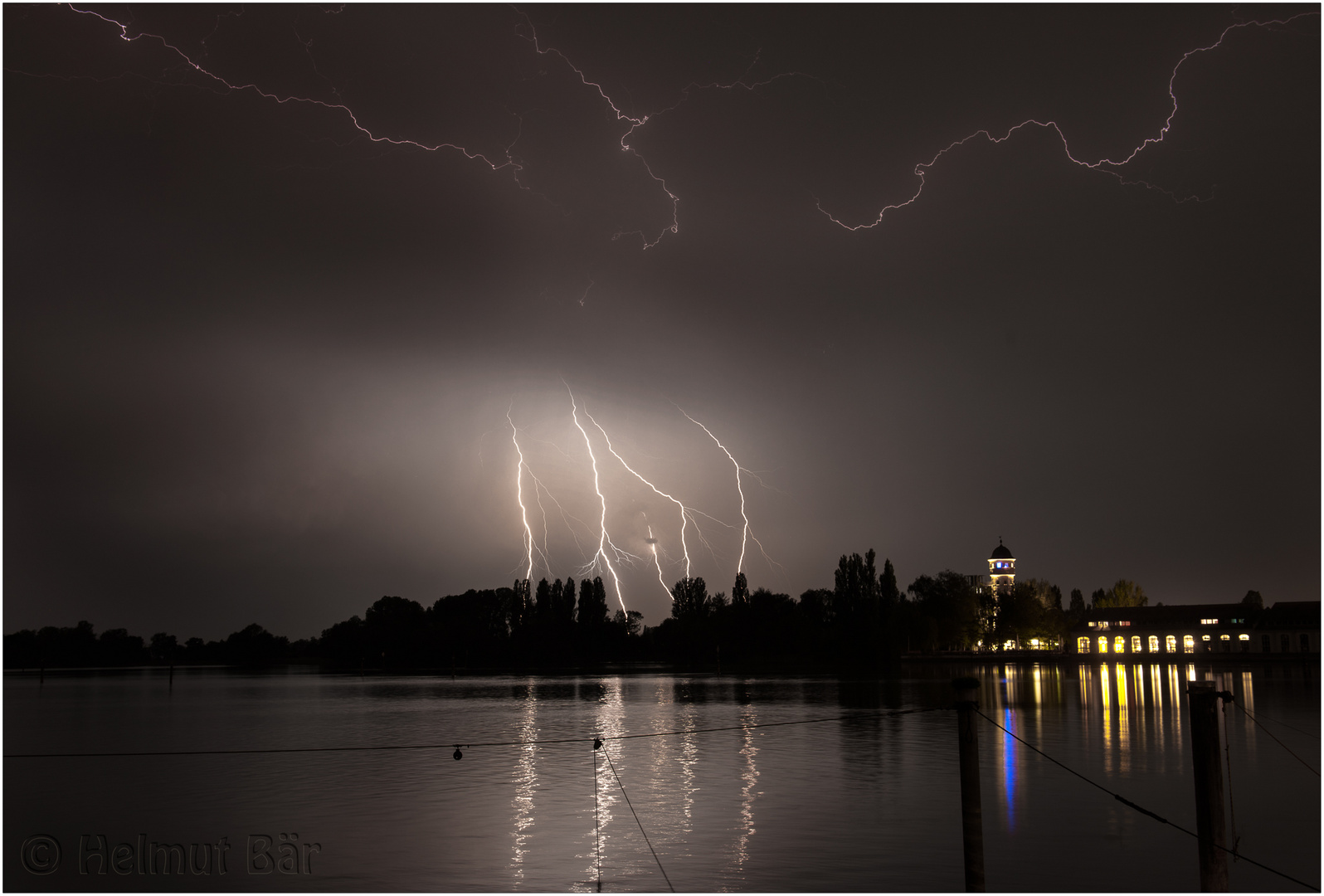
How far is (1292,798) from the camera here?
61.1ft

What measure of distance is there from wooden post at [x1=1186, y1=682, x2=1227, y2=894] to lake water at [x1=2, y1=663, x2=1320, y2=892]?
5.63ft

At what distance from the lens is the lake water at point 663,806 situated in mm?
13609

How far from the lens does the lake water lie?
44.7 ft

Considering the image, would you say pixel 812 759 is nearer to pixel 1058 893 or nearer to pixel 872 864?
pixel 872 864

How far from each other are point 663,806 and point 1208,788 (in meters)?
10.1

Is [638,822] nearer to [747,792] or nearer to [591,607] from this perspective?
[747,792]

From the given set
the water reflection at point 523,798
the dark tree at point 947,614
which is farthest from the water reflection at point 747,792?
the dark tree at point 947,614

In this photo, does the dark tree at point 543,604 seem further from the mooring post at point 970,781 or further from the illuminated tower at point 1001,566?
the mooring post at point 970,781

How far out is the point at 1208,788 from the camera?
10.9 metres

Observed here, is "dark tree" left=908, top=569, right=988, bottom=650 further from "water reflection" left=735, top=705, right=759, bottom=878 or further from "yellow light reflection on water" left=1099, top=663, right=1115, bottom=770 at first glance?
"water reflection" left=735, top=705, right=759, bottom=878

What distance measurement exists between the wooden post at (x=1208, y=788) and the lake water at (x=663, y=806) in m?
1.72

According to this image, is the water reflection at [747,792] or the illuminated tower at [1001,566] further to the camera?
the illuminated tower at [1001,566]

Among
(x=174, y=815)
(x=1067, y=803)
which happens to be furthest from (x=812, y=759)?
(x=174, y=815)

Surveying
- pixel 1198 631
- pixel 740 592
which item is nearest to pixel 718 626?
pixel 740 592
